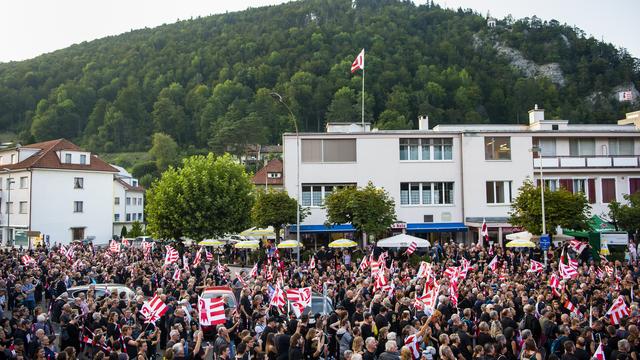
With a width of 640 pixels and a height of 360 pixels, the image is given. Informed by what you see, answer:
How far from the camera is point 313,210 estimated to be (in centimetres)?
3878

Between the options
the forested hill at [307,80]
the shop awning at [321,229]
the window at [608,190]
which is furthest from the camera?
the forested hill at [307,80]

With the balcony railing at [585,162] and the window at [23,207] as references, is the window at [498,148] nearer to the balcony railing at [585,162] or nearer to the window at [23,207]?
the balcony railing at [585,162]

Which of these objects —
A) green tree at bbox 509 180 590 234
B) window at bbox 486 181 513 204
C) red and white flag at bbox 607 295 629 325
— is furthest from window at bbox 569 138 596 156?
red and white flag at bbox 607 295 629 325

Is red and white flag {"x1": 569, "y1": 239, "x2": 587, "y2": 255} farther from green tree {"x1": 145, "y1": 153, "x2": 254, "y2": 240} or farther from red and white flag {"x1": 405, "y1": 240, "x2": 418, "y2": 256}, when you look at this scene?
green tree {"x1": 145, "y1": 153, "x2": 254, "y2": 240}

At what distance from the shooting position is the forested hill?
387 feet

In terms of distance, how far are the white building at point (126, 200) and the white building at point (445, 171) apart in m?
41.7

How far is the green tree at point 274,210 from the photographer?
114 feet

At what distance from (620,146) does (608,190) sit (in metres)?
4.02

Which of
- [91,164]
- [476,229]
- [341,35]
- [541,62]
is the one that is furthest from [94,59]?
[476,229]

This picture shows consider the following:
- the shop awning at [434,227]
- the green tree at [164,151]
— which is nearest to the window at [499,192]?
the shop awning at [434,227]

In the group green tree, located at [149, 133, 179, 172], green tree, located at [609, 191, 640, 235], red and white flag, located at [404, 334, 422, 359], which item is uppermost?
green tree, located at [149, 133, 179, 172]

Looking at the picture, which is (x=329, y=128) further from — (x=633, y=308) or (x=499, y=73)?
(x=499, y=73)

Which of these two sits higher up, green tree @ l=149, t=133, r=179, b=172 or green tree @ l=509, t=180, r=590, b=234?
green tree @ l=149, t=133, r=179, b=172

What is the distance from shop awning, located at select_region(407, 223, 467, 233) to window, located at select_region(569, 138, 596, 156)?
10.9 metres
